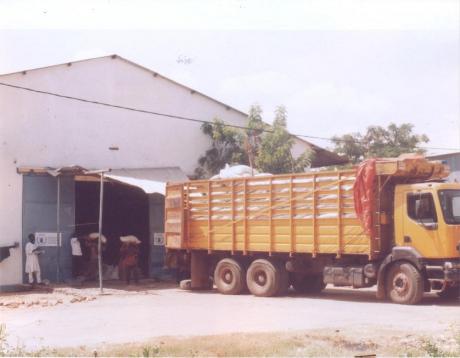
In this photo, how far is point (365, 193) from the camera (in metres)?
14.2

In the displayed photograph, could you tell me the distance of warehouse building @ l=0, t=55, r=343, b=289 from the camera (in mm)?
19547

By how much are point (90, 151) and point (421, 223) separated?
11473mm

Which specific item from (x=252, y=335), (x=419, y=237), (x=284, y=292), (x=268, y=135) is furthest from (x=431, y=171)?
(x=268, y=135)

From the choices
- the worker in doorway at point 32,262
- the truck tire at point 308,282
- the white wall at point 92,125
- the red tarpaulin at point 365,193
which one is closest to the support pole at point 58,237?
the worker in doorway at point 32,262

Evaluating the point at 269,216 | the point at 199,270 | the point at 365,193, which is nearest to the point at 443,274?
the point at 365,193

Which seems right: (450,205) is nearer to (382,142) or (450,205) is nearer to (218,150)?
(218,150)

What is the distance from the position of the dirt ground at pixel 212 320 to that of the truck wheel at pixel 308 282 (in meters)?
0.25

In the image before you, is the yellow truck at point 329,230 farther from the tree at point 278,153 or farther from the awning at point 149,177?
the tree at point 278,153

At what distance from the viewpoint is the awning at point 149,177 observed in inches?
772

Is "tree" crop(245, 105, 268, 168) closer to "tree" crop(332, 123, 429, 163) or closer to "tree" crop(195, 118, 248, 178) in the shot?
"tree" crop(195, 118, 248, 178)

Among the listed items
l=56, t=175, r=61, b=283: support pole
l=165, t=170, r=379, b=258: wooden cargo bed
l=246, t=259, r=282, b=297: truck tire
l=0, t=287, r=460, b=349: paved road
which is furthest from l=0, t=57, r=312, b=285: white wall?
l=246, t=259, r=282, b=297: truck tire

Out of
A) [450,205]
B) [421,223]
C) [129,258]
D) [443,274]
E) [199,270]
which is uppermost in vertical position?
[450,205]

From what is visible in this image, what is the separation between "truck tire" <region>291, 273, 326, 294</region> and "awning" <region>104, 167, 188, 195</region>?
471 cm

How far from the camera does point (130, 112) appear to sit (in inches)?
896
